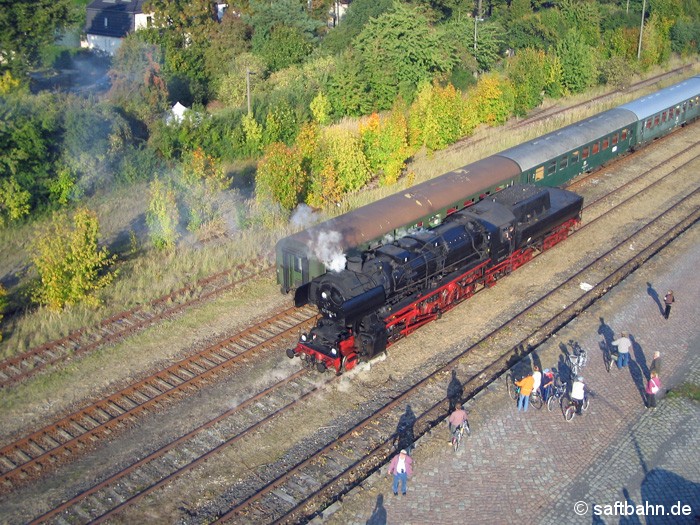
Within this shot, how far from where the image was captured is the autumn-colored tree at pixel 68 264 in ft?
71.4

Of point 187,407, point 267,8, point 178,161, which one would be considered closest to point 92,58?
point 267,8

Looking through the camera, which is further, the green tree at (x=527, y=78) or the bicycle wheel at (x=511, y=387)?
the green tree at (x=527, y=78)

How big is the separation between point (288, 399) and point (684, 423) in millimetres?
9758

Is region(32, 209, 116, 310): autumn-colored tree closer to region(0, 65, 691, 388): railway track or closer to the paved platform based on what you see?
region(0, 65, 691, 388): railway track

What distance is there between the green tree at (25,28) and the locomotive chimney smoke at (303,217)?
87.1 ft

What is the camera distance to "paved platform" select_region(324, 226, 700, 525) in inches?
554

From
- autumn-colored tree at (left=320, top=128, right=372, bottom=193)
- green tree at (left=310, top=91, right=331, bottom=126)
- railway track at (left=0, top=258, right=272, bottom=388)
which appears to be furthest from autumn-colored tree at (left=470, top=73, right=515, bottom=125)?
railway track at (left=0, top=258, right=272, bottom=388)

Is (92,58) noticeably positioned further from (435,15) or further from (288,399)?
(288,399)

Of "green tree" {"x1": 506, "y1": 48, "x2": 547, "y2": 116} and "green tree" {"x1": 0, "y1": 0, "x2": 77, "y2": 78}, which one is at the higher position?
"green tree" {"x1": 0, "y1": 0, "x2": 77, "y2": 78}

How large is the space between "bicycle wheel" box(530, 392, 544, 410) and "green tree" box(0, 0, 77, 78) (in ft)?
135

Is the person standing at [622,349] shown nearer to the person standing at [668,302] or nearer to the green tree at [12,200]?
the person standing at [668,302]

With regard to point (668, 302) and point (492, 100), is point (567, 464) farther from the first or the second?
point (492, 100)

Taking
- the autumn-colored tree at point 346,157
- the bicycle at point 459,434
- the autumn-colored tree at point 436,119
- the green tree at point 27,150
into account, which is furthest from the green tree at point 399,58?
the bicycle at point 459,434

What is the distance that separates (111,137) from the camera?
33625 millimetres
